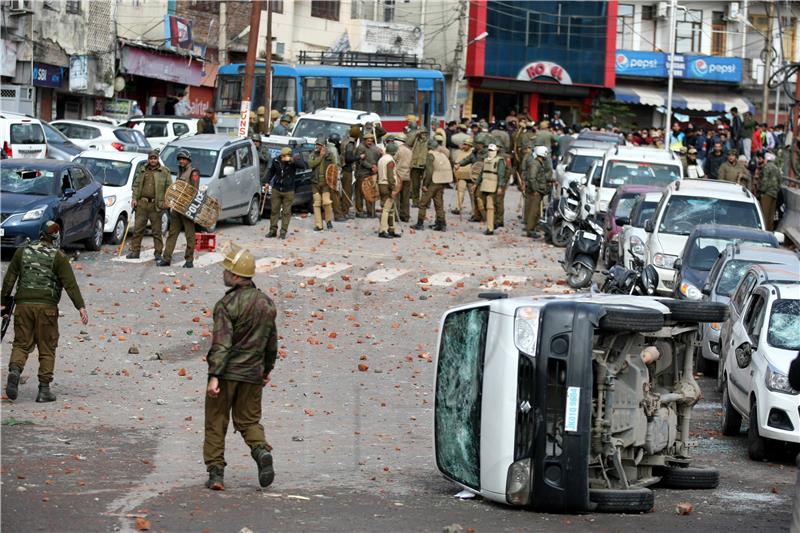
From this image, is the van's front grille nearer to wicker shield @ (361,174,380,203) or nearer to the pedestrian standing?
the pedestrian standing

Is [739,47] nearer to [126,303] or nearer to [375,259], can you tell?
[375,259]

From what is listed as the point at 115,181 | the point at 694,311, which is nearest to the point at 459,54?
the point at 115,181

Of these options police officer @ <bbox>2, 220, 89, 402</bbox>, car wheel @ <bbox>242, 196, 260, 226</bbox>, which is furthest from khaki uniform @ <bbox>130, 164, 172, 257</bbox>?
police officer @ <bbox>2, 220, 89, 402</bbox>

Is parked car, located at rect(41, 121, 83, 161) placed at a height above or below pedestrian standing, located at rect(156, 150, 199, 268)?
above

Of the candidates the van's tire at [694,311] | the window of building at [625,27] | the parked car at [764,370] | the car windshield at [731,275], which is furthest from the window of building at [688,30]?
the van's tire at [694,311]

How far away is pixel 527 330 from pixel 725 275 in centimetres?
917

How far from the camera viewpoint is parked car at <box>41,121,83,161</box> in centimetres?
3172

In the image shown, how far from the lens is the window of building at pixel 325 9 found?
59.7 metres

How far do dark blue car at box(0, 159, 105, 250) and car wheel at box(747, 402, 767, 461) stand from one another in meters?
12.9

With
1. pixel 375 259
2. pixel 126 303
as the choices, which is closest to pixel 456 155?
pixel 375 259

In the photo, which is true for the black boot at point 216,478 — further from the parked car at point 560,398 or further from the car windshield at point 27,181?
the car windshield at point 27,181

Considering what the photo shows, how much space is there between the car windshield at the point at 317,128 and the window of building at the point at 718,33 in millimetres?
37541

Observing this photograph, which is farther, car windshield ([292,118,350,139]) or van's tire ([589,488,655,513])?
car windshield ([292,118,350,139])

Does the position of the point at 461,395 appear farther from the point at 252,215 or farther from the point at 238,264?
the point at 252,215
